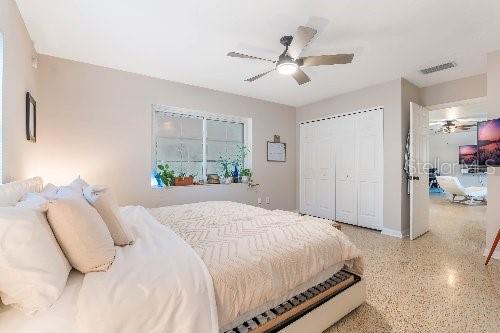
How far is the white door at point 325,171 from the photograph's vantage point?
4977 millimetres

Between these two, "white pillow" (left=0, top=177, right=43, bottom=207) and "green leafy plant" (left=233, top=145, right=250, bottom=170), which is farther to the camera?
"green leafy plant" (left=233, top=145, right=250, bottom=170)

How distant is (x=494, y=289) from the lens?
2273mm

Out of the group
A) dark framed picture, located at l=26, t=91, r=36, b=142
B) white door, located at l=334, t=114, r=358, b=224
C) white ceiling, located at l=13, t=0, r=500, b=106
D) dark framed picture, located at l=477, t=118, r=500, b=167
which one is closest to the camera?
white ceiling, located at l=13, t=0, r=500, b=106

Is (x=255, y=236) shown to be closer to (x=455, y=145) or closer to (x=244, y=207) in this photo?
(x=244, y=207)

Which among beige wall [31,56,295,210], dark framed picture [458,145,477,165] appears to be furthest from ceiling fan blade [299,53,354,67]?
dark framed picture [458,145,477,165]

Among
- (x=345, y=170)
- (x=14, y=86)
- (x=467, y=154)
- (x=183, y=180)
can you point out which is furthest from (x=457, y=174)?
(x=14, y=86)

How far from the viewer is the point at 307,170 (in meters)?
5.45

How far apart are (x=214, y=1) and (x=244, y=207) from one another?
6.70 feet

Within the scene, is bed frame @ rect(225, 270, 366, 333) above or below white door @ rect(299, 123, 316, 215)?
below

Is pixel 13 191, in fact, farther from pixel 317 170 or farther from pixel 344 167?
pixel 317 170

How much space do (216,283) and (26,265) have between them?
2.56 ft

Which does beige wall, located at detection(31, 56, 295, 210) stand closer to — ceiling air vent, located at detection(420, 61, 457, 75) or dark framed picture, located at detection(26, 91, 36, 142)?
dark framed picture, located at detection(26, 91, 36, 142)

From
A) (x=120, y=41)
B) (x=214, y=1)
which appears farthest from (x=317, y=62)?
(x=120, y=41)

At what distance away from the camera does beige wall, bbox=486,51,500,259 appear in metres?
2.99
